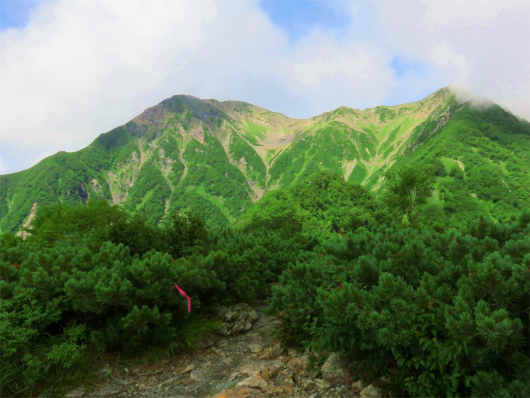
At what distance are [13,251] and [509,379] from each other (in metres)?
13.0

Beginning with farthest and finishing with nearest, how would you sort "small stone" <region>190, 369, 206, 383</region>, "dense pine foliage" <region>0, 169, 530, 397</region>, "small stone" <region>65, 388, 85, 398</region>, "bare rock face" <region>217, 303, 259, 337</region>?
"bare rock face" <region>217, 303, 259, 337</region>, "small stone" <region>190, 369, 206, 383</region>, "small stone" <region>65, 388, 85, 398</region>, "dense pine foliage" <region>0, 169, 530, 397</region>

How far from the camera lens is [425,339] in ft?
13.4

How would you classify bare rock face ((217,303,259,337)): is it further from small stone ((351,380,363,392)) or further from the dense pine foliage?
small stone ((351,380,363,392))

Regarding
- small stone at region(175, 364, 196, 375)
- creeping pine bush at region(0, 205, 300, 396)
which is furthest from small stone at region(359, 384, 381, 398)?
creeping pine bush at region(0, 205, 300, 396)

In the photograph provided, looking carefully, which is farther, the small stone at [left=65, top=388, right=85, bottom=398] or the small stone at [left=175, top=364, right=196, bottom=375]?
the small stone at [left=175, top=364, right=196, bottom=375]

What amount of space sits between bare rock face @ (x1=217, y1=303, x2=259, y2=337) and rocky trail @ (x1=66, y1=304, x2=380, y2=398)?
366 mm

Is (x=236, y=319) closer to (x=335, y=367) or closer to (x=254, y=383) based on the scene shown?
(x=254, y=383)

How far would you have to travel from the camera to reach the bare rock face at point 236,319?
8508 mm

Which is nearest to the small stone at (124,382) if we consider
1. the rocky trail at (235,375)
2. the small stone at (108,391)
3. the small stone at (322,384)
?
the rocky trail at (235,375)

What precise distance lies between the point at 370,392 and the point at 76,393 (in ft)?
17.5

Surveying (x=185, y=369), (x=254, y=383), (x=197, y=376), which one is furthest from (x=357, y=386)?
(x=185, y=369)

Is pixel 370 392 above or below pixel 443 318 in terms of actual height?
below

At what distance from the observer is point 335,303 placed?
4.77 m

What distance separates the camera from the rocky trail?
Result: 17.3 ft
